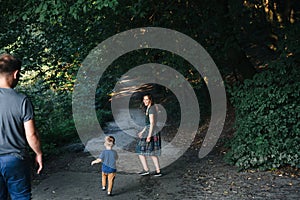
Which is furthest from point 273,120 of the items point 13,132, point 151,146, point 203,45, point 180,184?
point 13,132

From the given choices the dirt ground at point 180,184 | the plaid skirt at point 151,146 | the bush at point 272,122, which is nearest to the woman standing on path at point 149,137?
the plaid skirt at point 151,146

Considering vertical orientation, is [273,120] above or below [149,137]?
above

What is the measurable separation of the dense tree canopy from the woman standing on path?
4.99ft

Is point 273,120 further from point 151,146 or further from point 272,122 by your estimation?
point 151,146

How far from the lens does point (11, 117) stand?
11.9 feet

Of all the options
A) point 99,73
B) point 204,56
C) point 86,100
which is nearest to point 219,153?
point 204,56

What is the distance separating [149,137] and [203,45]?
2846 mm

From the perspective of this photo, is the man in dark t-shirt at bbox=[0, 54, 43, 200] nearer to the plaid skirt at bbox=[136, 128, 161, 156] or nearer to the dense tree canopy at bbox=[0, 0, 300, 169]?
the dense tree canopy at bbox=[0, 0, 300, 169]

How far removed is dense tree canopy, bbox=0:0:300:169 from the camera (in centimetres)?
656

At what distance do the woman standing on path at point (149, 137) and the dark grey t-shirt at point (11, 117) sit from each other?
3.06 meters

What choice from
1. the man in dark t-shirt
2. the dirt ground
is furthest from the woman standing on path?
the man in dark t-shirt

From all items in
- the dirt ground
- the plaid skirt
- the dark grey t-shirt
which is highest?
the dark grey t-shirt

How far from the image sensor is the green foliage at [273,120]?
654 cm

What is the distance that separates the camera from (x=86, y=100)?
13719mm
